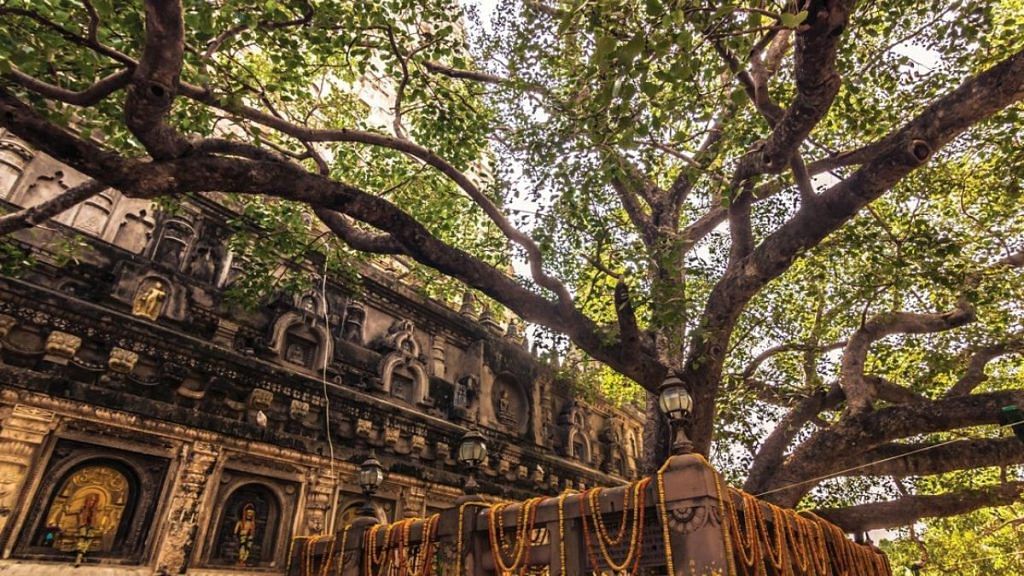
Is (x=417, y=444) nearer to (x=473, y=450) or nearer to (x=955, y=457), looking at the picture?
(x=473, y=450)

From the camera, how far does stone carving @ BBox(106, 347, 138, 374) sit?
714 cm

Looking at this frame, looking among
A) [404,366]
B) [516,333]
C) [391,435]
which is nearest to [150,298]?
[391,435]

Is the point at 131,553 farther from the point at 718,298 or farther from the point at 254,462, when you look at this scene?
the point at 718,298

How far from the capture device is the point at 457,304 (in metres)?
14.7

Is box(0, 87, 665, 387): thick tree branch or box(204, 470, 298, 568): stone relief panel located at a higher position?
box(0, 87, 665, 387): thick tree branch

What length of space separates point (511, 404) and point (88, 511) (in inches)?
351

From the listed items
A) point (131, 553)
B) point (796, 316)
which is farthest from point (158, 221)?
point (796, 316)

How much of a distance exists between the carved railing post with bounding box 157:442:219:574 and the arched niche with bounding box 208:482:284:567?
0.39m

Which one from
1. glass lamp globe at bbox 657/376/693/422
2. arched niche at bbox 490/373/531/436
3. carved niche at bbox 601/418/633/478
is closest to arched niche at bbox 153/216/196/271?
arched niche at bbox 490/373/531/436

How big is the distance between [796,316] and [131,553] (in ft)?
43.2

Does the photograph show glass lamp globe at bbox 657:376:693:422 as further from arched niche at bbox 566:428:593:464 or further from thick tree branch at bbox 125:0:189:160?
arched niche at bbox 566:428:593:464

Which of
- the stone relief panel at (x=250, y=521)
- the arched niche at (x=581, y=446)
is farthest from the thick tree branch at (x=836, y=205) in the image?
the arched niche at (x=581, y=446)

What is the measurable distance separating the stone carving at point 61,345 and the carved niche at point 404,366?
4.99 m

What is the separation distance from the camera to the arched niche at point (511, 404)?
1320 centimetres
